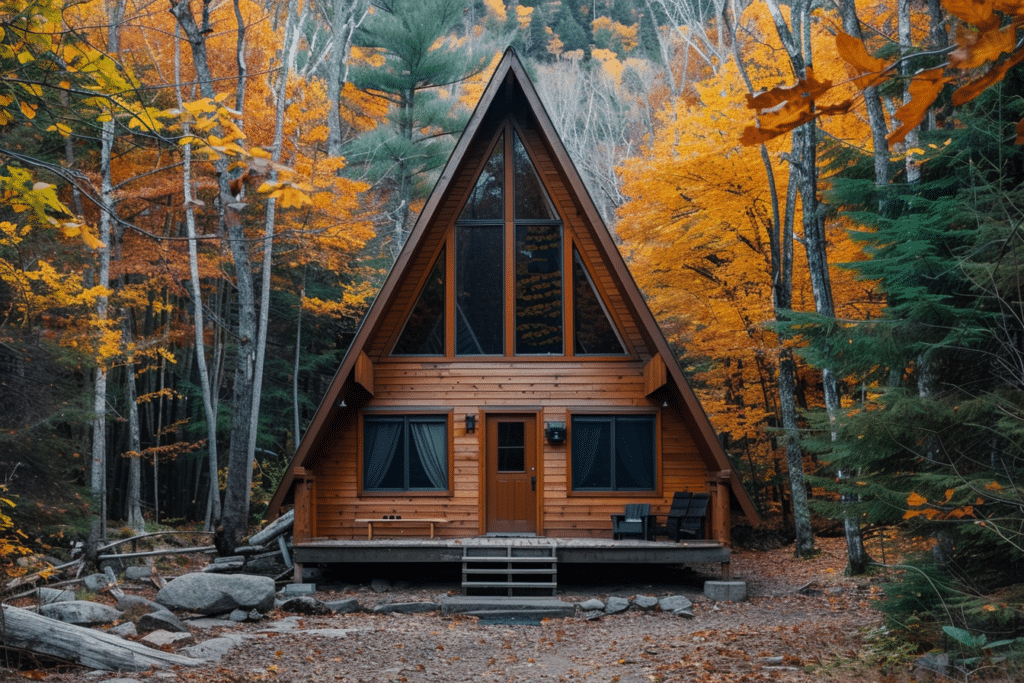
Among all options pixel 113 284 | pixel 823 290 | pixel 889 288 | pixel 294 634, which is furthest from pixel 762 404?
pixel 113 284

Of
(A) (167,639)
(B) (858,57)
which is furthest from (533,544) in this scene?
(B) (858,57)

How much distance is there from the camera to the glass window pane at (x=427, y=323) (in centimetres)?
1248

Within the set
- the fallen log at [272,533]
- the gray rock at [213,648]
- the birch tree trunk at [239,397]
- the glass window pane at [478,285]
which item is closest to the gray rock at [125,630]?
the gray rock at [213,648]

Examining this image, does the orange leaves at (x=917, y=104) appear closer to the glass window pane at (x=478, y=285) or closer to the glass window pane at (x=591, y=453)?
the glass window pane at (x=591, y=453)

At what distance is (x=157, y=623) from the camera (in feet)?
25.6

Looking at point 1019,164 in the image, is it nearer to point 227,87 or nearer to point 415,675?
point 415,675

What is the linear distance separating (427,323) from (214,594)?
16.6 feet

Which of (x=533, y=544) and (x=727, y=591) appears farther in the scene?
(x=533, y=544)

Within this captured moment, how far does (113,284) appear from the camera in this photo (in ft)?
58.2

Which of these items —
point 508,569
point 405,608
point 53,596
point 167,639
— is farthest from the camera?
point 508,569

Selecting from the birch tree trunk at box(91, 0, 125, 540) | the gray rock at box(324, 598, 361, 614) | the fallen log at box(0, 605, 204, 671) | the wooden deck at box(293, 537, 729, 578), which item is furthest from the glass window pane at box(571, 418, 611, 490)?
the birch tree trunk at box(91, 0, 125, 540)

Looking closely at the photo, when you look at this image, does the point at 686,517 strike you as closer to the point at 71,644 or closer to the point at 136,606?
the point at 136,606

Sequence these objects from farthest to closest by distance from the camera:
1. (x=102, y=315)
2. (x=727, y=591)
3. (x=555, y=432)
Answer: (x=102, y=315), (x=555, y=432), (x=727, y=591)

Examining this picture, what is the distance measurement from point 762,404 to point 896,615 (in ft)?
34.8
